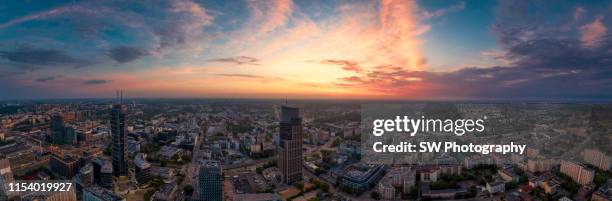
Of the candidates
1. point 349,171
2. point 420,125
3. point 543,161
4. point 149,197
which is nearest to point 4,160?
point 149,197

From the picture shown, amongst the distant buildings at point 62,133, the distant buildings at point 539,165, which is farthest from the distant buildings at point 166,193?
the distant buildings at point 539,165

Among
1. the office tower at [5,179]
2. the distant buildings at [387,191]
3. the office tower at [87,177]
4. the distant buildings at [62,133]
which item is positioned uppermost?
the distant buildings at [62,133]

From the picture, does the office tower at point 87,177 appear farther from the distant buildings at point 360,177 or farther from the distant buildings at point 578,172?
the distant buildings at point 578,172

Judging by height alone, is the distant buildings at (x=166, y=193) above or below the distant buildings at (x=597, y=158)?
below

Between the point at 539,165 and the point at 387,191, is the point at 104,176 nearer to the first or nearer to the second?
the point at 387,191

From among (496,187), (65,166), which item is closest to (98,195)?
(65,166)

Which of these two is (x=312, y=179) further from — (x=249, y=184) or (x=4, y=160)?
(x=4, y=160)

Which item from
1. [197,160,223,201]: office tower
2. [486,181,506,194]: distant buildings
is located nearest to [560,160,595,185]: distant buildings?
[486,181,506,194]: distant buildings

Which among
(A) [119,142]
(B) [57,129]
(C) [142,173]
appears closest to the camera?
(C) [142,173]

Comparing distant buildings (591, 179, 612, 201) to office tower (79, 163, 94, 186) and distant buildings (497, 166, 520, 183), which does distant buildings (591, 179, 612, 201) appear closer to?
distant buildings (497, 166, 520, 183)
